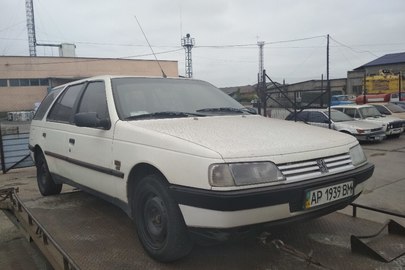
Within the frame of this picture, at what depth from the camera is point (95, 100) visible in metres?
3.62

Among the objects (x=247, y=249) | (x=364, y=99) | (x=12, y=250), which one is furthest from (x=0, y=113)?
(x=247, y=249)

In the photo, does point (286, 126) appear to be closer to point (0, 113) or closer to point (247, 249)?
point (247, 249)

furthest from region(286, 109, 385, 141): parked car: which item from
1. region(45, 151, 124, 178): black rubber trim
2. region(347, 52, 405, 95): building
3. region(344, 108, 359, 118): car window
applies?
region(347, 52, 405, 95): building

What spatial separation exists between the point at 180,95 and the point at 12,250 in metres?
2.65

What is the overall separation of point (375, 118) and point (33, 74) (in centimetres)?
3792

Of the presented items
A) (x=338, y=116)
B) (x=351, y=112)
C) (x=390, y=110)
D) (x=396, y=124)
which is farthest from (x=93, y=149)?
(x=390, y=110)

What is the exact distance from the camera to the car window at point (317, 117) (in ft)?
45.8

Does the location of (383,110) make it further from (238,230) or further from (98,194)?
(238,230)

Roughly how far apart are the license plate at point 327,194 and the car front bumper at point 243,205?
3 cm

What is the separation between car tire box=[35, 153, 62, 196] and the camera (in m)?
4.61

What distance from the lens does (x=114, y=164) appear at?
3.09m

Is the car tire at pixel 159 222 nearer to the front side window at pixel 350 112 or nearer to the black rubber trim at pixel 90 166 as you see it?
the black rubber trim at pixel 90 166

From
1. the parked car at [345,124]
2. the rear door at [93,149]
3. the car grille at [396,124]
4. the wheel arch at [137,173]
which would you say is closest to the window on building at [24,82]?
the parked car at [345,124]

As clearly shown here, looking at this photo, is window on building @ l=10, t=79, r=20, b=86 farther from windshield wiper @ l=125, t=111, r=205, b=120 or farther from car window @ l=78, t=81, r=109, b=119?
windshield wiper @ l=125, t=111, r=205, b=120
